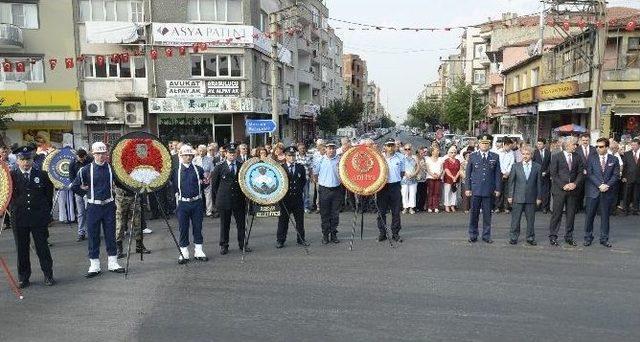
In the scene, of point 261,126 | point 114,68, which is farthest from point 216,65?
point 261,126

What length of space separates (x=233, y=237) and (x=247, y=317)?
4.78 meters

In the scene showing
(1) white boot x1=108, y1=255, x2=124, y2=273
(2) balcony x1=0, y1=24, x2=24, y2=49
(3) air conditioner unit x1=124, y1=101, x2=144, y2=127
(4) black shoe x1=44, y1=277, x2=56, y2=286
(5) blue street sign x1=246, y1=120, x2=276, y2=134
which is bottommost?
(4) black shoe x1=44, y1=277, x2=56, y2=286

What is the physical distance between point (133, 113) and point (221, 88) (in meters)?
5.12

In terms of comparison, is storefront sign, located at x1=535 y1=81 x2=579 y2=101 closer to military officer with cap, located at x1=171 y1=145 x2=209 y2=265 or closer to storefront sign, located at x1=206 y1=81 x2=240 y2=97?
storefront sign, located at x1=206 y1=81 x2=240 y2=97

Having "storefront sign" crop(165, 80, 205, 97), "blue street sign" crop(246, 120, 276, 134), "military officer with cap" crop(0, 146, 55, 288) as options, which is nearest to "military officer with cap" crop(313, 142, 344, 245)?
"military officer with cap" crop(0, 146, 55, 288)

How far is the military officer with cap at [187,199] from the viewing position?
27.5ft

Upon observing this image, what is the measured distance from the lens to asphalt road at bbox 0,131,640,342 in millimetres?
5434

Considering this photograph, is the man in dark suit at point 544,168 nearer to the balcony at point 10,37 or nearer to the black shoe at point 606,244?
the black shoe at point 606,244

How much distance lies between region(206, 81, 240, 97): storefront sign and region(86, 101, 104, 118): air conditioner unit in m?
5.90

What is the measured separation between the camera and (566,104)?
27.7 m

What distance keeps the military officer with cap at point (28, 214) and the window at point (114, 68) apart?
22103 mm

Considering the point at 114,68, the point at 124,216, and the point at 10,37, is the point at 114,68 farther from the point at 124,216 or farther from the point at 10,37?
the point at 124,216

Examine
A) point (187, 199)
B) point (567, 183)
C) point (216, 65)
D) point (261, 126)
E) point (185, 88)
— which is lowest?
point (187, 199)

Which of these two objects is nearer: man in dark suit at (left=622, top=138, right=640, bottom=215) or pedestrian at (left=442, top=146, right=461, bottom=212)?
man in dark suit at (left=622, top=138, right=640, bottom=215)
